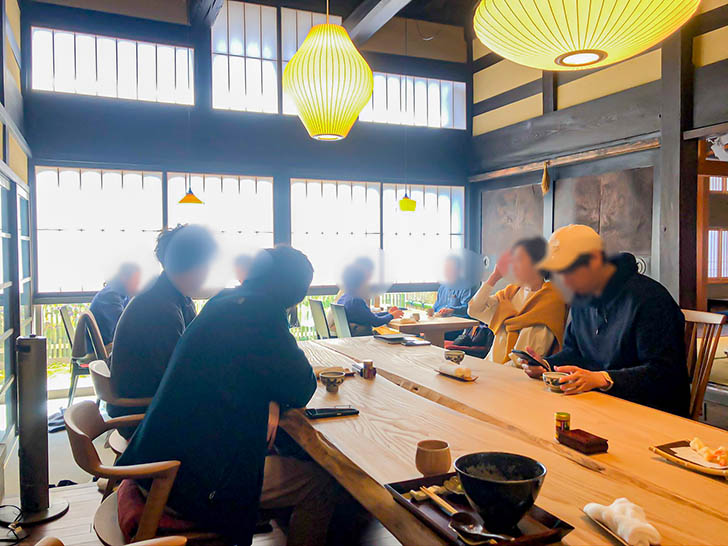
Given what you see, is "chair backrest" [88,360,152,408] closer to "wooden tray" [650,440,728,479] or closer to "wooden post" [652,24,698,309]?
"wooden tray" [650,440,728,479]

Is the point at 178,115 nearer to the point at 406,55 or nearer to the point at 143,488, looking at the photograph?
the point at 406,55

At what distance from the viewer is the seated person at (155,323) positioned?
6.77 ft

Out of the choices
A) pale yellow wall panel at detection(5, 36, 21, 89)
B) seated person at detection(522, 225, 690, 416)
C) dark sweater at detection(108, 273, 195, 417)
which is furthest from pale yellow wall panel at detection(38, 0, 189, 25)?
seated person at detection(522, 225, 690, 416)

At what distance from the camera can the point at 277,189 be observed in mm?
5824

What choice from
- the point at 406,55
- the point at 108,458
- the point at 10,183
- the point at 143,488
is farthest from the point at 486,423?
the point at 406,55

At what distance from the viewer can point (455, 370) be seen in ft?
6.93

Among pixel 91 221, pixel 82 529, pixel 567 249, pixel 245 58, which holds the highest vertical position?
pixel 245 58

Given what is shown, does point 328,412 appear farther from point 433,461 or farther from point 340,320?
point 340,320

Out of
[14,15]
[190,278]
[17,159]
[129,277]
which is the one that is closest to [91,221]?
[17,159]

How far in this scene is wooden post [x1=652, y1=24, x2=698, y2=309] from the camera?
12.9 ft

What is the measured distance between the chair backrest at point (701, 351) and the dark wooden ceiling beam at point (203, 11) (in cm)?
429

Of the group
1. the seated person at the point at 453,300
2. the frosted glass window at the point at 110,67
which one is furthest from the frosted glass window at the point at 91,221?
the seated person at the point at 453,300

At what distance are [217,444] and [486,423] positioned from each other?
30.4 inches

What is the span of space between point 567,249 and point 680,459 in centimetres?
55
